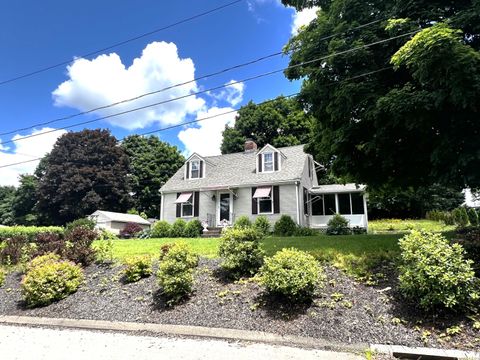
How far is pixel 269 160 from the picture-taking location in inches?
824

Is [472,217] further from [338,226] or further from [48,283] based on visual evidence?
[48,283]

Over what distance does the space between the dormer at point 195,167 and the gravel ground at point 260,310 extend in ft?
Result: 48.8

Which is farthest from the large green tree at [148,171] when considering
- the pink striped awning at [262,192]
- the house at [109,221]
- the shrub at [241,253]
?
the shrub at [241,253]

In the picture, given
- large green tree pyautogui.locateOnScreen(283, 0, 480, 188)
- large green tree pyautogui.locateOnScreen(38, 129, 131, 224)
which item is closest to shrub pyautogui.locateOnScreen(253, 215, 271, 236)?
large green tree pyautogui.locateOnScreen(283, 0, 480, 188)

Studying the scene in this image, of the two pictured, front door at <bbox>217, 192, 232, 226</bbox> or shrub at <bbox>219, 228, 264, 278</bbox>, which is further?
front door at <bbox>217, 192, 232, 226</bbox>

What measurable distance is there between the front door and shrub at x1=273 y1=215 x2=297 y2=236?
12.8ft

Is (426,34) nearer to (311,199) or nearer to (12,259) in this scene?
(12,259)

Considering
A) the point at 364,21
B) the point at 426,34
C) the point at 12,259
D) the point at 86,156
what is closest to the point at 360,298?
the point at 426,34

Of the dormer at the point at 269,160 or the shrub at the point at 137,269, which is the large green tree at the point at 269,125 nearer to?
the dormer at the point at 269,160

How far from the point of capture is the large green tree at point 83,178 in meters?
32.0

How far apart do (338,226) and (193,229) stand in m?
8.65

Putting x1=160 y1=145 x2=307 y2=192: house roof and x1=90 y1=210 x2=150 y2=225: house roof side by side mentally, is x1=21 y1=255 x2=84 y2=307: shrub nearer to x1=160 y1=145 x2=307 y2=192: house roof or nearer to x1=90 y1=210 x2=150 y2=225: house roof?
x1=160 y1=145 x2=307 y2=192: house roof

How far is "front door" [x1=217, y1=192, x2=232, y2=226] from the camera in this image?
2056 cm

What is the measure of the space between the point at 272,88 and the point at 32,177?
135 ft
